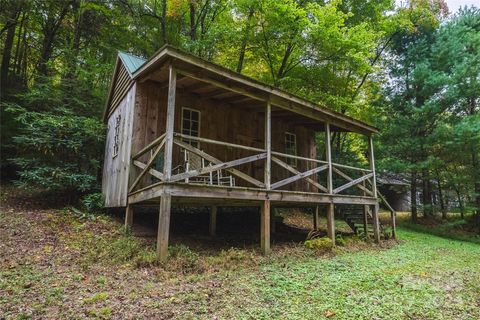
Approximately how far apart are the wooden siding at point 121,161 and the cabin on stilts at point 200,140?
3cm

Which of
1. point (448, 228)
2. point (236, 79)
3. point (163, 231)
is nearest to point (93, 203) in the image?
point (163, 231)

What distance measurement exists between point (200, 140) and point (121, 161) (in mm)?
3551

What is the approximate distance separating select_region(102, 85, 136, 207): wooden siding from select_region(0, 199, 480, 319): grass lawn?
111cm

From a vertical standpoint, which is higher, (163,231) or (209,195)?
(209,195)

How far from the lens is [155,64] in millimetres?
7066

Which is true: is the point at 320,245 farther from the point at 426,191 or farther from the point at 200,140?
the point at 426,191

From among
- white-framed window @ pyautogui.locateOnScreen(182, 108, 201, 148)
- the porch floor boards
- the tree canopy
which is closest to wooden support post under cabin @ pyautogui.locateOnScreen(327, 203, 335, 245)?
the porch floor boards

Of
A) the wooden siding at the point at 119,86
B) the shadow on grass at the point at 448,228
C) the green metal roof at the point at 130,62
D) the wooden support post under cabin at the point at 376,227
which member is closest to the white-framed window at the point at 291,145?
the wooden support post under cabin at the point at 376,227

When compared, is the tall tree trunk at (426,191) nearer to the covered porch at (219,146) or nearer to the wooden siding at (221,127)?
the covered porch at (219,146)

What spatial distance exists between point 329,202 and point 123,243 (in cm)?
602

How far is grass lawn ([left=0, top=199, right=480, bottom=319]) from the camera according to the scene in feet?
13.6

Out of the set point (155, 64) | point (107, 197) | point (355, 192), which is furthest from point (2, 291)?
point (355, 192)

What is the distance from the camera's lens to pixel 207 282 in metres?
5.20

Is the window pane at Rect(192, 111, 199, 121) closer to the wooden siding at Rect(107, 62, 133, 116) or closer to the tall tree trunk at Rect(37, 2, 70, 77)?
the wooden siding at Rect(107, 62, 133, 116)
